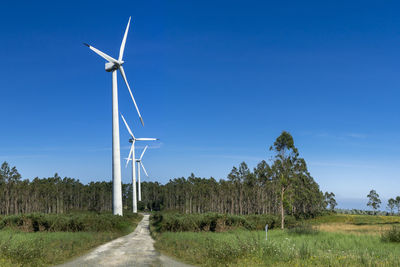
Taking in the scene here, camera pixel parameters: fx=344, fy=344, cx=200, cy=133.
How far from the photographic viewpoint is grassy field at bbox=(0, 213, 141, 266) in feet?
57.7

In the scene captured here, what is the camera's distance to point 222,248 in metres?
18.4

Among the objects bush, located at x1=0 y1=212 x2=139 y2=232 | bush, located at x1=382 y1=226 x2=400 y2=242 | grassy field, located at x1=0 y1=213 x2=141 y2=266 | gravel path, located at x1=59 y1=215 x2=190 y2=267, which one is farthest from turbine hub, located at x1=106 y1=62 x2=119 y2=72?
bush, located at x1=382 y1=226 x2=400 y2=242

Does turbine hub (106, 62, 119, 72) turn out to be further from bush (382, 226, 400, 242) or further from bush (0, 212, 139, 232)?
bush (382, 226, 400, 242)

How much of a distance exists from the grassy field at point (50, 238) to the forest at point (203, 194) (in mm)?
26853

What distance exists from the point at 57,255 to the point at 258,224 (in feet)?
103

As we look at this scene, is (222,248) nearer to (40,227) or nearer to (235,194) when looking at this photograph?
(40,227)

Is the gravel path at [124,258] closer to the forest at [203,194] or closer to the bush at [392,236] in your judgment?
the bush at [392,236]

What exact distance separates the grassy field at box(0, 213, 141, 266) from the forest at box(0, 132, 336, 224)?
2685 centimetres

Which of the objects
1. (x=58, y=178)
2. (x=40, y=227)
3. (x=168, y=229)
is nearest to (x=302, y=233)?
(x=168, y=229)

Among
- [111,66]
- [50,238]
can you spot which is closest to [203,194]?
[111,66]

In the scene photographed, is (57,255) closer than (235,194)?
Yes

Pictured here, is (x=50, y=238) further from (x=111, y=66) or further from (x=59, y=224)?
(x=111, y=66)

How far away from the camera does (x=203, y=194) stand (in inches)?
5340

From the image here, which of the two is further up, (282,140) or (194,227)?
(282,140)
